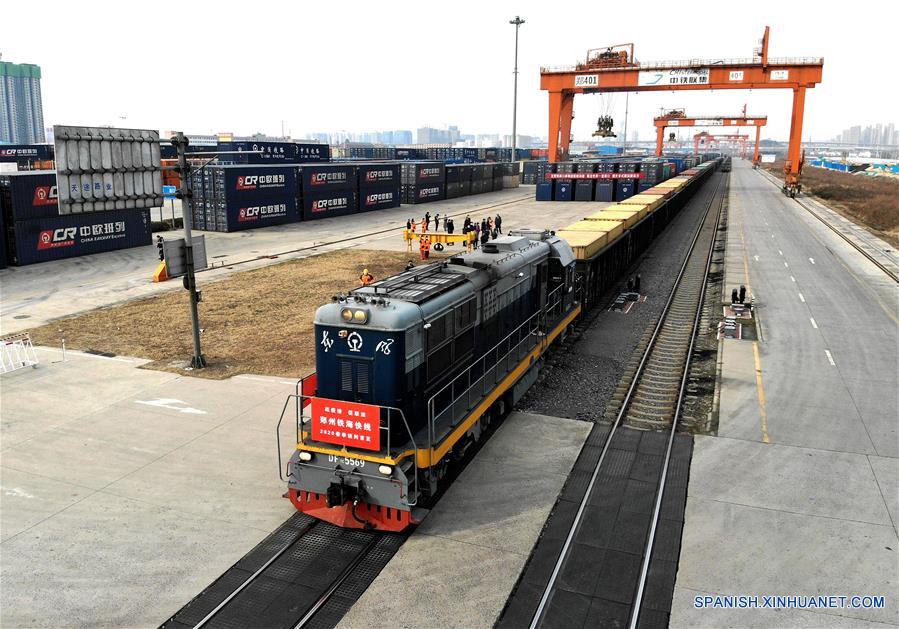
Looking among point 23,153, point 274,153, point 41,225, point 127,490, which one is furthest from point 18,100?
point 127,490

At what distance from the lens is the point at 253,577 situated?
29.8ft

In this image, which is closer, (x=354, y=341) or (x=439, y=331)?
(x=354, y=341)

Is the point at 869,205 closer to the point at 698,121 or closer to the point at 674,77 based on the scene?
the point at 674,77

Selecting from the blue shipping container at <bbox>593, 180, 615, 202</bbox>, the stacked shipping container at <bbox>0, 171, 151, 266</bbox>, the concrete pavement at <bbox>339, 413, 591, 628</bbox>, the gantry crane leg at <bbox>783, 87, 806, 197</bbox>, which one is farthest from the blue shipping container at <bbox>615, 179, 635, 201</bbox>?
the concrete pavement at <bbox>339, 413, 591, 628</bbox>

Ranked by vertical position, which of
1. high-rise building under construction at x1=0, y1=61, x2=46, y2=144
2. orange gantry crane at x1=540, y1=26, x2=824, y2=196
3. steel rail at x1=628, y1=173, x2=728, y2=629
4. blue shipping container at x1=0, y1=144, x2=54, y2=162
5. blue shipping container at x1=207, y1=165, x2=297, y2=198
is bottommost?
steel rail at x1=628, y1=173, x2=728, y2=629

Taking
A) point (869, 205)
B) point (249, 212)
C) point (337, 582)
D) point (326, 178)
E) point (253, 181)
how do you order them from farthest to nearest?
point (869, 205) → point (326, 178) → point (249, 212) → point (253, 181) → point (337, 582)

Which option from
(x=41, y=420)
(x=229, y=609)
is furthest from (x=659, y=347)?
(x=41, y=420)

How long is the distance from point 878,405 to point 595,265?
11.1 m

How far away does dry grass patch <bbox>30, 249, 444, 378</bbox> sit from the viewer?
19177 mm

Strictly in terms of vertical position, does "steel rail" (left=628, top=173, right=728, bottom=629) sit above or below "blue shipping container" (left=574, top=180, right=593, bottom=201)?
below

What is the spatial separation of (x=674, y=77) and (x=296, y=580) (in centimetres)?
6364

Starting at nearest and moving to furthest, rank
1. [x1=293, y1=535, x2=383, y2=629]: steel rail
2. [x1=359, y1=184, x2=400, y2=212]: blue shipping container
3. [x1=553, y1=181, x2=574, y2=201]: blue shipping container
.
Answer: [x1=293, y1=535, x2=383, y2=629]: steel rail
[x1=359, y1=184, x2=400, y2=212]: blue shipping container
[x1=553, y1=181, x2=574, y2=201]: blue shipping container

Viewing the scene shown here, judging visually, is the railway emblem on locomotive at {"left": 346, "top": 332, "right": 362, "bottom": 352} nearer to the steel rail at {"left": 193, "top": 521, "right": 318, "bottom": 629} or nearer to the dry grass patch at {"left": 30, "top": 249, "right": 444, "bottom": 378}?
the steel rail at {"left": 193, "top": 521, "right": 318, "bottom": 629}

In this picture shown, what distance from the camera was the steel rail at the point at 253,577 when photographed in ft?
27.1
